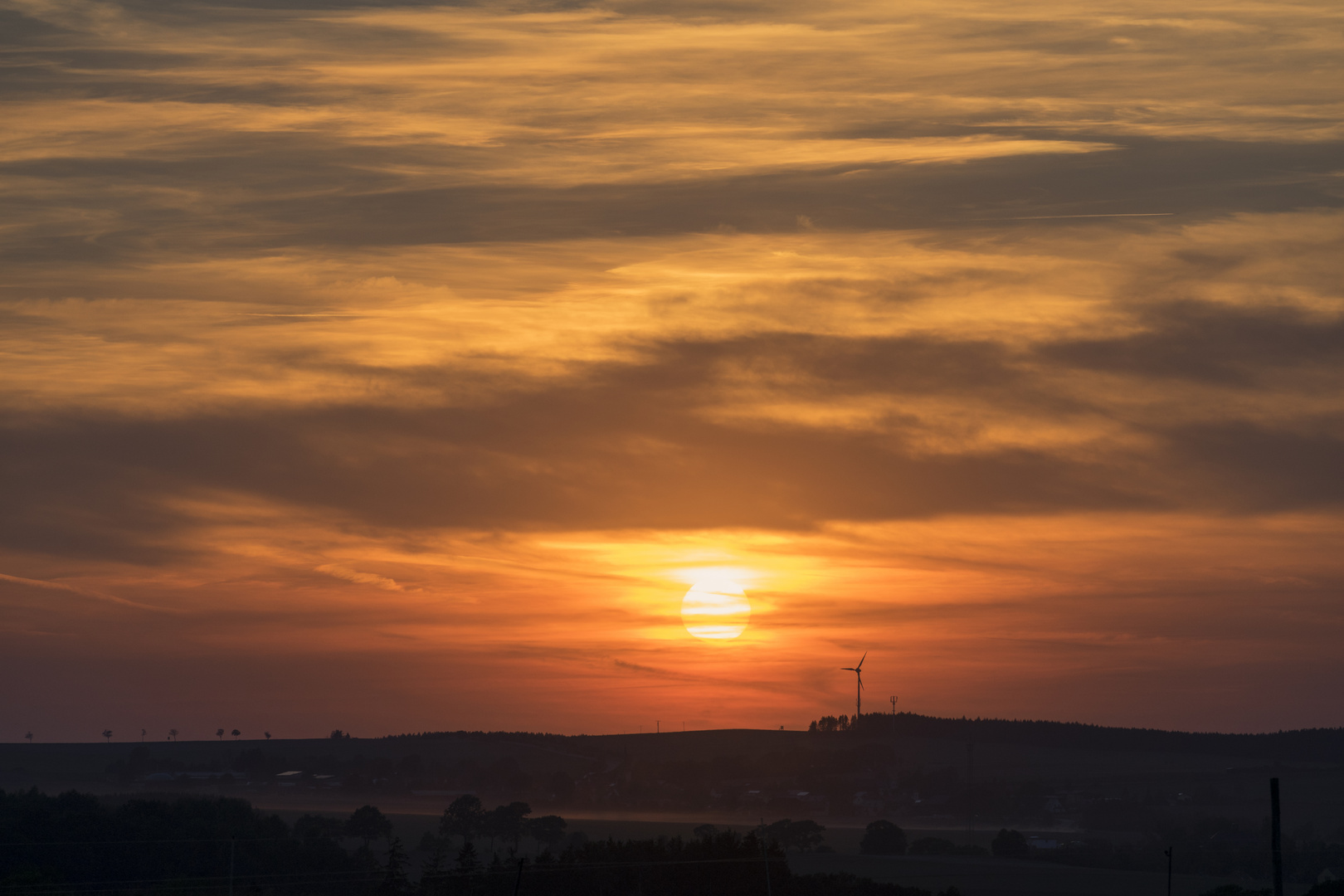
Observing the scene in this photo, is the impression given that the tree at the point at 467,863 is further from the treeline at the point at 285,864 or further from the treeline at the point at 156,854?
the treeline at the point at 156,854

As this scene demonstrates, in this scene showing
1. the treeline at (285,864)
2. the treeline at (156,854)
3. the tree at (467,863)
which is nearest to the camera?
the treeline at (285,864)

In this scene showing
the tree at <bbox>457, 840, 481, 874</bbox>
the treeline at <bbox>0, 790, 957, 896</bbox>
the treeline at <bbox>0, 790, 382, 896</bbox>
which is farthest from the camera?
the treeline at <bbox>0, 790, 382, 896</bbox>

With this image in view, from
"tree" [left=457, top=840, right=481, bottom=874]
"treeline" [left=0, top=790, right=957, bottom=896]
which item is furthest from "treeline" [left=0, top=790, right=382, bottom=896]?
"tree" [left=457, top=840, right=481, bottom=874]

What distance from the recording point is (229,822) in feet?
504

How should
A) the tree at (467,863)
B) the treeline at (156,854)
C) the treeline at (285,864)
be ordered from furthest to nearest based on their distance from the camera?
the treeline at (156,854), the tree at (467,863), the treeline at (285,864)

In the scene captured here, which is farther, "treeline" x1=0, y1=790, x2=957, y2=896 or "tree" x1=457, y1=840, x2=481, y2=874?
"tree" x1=457, y1=840, x2=481, y2=874

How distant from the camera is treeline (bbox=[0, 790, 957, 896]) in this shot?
112m

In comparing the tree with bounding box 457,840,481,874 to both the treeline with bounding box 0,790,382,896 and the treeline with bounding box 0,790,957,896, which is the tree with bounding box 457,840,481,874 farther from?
the treeline with bounding box 0,790,382,896

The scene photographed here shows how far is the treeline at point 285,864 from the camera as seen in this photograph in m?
112

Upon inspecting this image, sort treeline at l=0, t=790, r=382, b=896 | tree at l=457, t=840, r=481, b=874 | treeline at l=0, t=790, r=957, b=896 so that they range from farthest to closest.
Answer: treeline at l=0, t=790, r=382, b=896, tree at l=457, t=840, r=481, b=874, treeline at l=0, t=790, r=957, b=896

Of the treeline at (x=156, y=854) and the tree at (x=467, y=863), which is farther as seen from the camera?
the treeline at (x=156, y=854)

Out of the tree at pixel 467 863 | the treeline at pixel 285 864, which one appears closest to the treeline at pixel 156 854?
the treeline at pixel 285 864

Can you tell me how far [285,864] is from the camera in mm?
139500

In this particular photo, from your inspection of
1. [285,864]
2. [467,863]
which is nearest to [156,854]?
[285,864]
